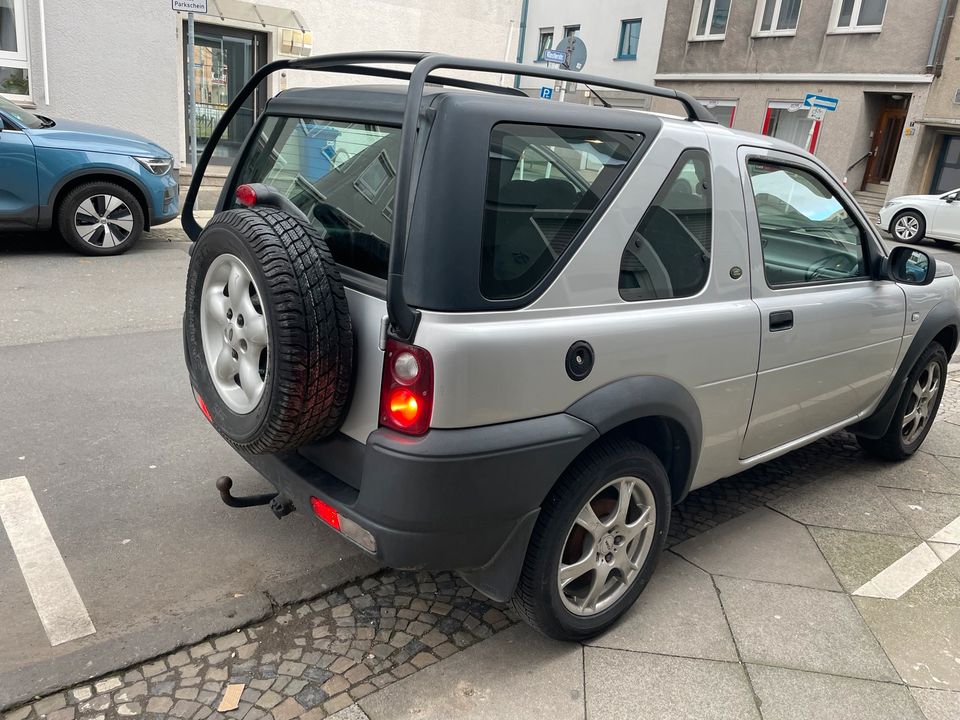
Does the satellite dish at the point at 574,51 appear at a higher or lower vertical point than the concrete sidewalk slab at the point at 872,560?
Answer: higher

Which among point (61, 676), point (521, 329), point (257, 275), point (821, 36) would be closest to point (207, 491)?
point (61, 676)

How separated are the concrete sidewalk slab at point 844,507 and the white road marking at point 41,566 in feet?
10.5

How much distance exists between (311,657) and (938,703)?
213cm

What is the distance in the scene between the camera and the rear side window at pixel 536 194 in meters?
2.35

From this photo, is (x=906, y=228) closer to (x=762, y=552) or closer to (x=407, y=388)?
(x=762, y=552)

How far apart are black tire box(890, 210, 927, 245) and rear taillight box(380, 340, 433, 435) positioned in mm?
16534

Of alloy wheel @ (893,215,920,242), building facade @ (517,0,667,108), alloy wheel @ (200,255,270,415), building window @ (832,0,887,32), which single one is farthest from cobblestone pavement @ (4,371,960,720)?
building facade @ (517,0,667,108)

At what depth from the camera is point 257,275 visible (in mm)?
2357

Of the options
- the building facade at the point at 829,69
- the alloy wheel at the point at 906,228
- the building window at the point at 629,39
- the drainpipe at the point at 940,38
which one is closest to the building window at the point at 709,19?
the building facade at the point at 829,69

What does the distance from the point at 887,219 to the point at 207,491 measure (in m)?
16.9

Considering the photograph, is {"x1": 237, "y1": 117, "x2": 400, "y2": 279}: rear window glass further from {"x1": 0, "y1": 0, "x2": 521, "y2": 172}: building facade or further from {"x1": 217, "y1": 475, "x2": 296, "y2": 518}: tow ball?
{"x1": 0, "y1": 0, "x2": 521, "y2": 172}: building facade

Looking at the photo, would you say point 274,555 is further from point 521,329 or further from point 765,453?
point 765,453

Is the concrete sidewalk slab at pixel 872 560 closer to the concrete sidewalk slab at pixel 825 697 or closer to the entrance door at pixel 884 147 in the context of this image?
the concrete sidewalk slab at pixel 825 697

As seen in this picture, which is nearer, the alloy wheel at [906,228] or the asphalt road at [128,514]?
the asphalt road at [128,514]
